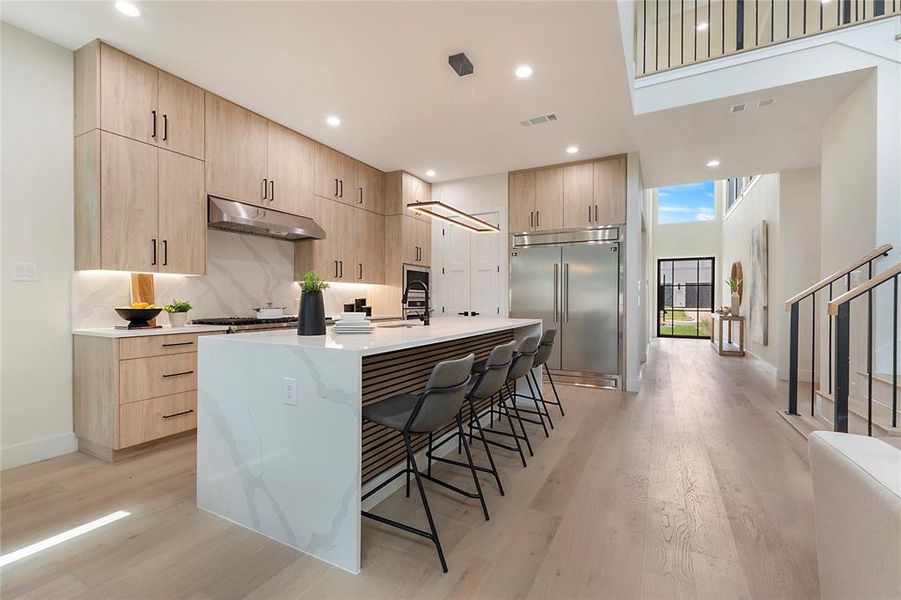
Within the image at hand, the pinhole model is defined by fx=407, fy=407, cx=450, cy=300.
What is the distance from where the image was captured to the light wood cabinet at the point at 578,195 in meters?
5.15

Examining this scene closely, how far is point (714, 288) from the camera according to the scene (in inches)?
440

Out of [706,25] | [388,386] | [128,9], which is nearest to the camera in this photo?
[388,386]

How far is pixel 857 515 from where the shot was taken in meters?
1.06

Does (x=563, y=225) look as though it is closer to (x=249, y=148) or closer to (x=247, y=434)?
(x=249, y=148)

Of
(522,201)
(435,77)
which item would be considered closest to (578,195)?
(522,201)

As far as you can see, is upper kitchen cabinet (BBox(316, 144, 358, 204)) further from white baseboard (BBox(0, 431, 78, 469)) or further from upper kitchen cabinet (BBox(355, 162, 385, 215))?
white baseboard (BBox(0, 431, 78, 469))

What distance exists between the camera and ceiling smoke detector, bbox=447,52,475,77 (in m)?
2.98

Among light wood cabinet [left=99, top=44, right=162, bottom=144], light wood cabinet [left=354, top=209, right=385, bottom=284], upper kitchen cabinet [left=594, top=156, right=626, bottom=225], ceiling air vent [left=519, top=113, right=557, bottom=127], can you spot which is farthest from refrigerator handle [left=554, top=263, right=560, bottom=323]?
light wood cabinet [left=99, top=44, right=162, bottom=144]

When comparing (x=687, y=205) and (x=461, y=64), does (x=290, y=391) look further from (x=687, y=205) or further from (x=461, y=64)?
(x=687, y=205)

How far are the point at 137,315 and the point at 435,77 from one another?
2.89 metres

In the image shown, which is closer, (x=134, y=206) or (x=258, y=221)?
(x=134, y=206)

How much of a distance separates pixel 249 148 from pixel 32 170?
1562 millimetres

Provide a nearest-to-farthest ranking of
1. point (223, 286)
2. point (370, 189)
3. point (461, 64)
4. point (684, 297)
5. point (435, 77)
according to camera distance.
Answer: point (461, 64), point (435, 77), point (223, 286), point (370, 189), point (684, 297)

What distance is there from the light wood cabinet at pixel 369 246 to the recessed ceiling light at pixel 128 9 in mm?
2856
